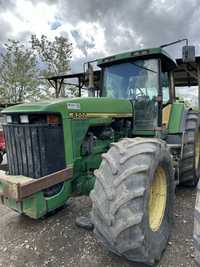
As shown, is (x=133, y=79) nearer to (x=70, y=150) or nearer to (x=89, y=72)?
(x=89, y=72)

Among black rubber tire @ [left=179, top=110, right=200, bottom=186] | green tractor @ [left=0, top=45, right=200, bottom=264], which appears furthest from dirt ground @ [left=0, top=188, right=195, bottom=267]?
black rubber tire @ [left=179, top=110, right=200, bottom=186]

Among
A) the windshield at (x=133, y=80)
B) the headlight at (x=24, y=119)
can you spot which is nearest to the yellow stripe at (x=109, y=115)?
the windshield at (x=133, y=80)

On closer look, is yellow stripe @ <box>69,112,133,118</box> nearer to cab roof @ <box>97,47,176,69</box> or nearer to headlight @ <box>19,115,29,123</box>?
headlight @ <box>19,115,29,123</box>

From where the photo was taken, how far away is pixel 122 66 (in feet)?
11.7

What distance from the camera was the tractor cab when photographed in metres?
3.36

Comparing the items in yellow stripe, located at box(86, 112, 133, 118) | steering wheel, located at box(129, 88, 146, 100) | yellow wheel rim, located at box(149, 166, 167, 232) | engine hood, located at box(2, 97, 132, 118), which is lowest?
yellow wheel rim, located at box(149, 166, 167, 232)

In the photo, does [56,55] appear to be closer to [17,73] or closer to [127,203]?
[17,73]

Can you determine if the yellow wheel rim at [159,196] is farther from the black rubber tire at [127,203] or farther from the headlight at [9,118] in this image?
the headlight at [9,118]

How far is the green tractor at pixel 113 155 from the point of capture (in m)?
1.89

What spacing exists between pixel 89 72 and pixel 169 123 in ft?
5.31

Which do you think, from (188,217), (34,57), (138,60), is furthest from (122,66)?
(34,57)

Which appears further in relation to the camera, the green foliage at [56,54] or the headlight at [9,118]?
the green foliage at [56,54]

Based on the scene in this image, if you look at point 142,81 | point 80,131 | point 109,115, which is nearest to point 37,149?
point 80,131

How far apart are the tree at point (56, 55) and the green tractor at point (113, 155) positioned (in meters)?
15.1
